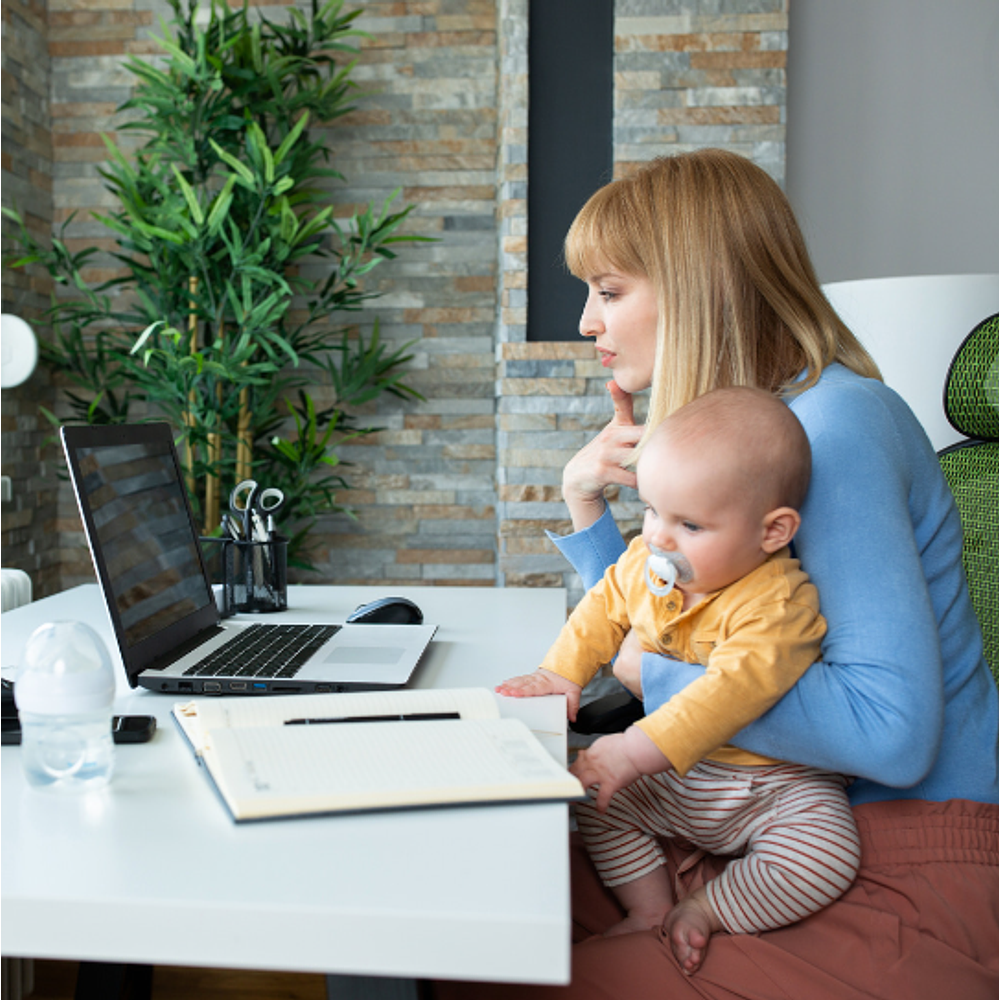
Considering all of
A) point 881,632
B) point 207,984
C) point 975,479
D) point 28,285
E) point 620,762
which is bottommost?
point 207,984

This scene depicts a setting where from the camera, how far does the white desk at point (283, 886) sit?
55cm

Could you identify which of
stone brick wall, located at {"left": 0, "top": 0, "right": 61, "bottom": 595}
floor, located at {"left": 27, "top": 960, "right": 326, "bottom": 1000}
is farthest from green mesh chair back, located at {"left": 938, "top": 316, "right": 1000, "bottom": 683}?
stone brick wall, located at {"left": 0, "top": 0, "right": 61, "bottom": 595}

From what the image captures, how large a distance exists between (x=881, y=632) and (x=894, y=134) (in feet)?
8.40

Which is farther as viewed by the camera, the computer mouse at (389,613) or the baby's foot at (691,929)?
the computer mouse at (389,613)

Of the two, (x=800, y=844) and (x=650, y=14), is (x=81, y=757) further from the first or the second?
(x=650, y=14)

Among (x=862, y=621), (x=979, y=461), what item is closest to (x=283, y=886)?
(x=862, y=621)

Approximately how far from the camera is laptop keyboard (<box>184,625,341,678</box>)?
42.3 inches

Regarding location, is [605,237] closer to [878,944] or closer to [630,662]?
[630,662]

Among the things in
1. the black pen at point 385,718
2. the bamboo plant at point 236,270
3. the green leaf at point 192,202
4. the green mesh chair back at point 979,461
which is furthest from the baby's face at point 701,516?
the green leaf at point 192,202

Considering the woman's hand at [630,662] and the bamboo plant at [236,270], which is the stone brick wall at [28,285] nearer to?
the bamboo plant at [236,270]

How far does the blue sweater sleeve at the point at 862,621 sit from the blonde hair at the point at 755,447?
24 mm

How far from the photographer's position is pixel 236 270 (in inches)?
113

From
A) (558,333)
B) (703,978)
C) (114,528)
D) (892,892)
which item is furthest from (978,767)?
(558,333)

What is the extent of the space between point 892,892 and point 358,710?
513 mm
